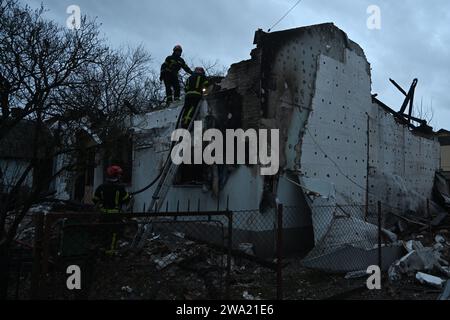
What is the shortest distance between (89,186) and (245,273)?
9287 mm

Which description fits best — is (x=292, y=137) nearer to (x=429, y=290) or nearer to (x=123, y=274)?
(x=429, y=290)

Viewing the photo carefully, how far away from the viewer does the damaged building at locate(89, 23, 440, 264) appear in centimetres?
769

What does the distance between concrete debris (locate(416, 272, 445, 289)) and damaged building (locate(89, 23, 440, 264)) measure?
124cm

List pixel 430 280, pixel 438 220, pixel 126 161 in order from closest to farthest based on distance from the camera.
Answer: pixel 430 280, pixel 438 220, pixel 126 161

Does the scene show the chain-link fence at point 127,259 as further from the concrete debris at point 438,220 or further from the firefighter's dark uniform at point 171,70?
the concrete debris at point 438,220

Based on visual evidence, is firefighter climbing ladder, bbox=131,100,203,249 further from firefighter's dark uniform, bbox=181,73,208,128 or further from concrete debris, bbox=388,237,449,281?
concrete debris, bbox=388,237,449,281

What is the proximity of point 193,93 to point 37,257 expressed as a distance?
5613 mm

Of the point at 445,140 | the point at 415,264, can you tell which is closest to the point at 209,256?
the point at 415,264

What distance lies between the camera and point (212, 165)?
822 centimetres

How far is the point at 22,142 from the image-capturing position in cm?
620

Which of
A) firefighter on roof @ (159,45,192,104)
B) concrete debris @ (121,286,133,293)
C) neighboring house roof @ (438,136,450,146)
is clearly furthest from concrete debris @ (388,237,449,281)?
neighboring house roof @ (438,136,450,146)

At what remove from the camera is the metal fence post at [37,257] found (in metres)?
3.49

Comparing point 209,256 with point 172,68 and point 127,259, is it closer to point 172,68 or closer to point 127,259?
point 127,259
